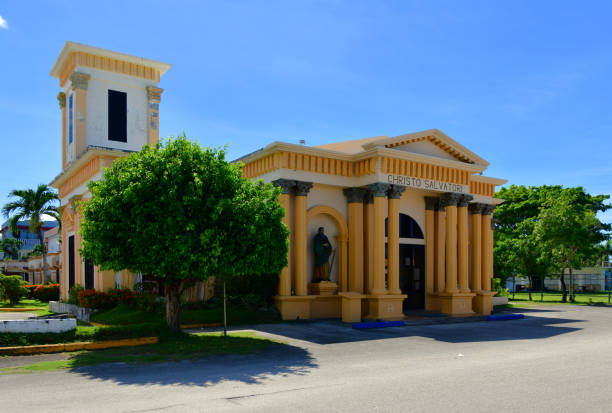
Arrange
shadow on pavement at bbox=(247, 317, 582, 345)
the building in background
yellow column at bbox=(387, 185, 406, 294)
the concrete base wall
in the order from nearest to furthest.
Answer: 1. shadow on pavement at bbox=(247, 317, 582, 345)
2. yellow column at bbox=(387, 185, 406, 294)
3. the concrete base wall
4. the building in background

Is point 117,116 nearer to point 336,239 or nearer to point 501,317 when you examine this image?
point 336,239

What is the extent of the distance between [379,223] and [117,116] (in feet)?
48.1

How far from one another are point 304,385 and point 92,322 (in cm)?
1250

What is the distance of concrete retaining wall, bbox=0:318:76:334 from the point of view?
11.3 meters

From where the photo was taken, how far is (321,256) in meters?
18.6

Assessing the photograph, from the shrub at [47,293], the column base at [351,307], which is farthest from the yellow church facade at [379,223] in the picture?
the shrub at [47,293]

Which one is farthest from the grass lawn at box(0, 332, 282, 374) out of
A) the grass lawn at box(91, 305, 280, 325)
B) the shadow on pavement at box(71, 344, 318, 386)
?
the grass lawn at box(91, 305, 280, 325)

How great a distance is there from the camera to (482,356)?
37.0ft

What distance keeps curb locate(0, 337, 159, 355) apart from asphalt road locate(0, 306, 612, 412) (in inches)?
83.0

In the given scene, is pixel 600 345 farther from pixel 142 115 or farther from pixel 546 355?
pixel 142 115

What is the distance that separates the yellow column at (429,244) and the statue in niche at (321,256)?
5.05 m

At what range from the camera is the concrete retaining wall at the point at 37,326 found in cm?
1126

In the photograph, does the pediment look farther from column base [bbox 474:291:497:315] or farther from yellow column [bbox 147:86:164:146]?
yellow column [bbox 147:86:164:146]

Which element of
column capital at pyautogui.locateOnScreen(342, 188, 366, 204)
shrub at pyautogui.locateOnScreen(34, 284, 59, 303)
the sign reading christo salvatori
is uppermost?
the sign reading christo salvatori
